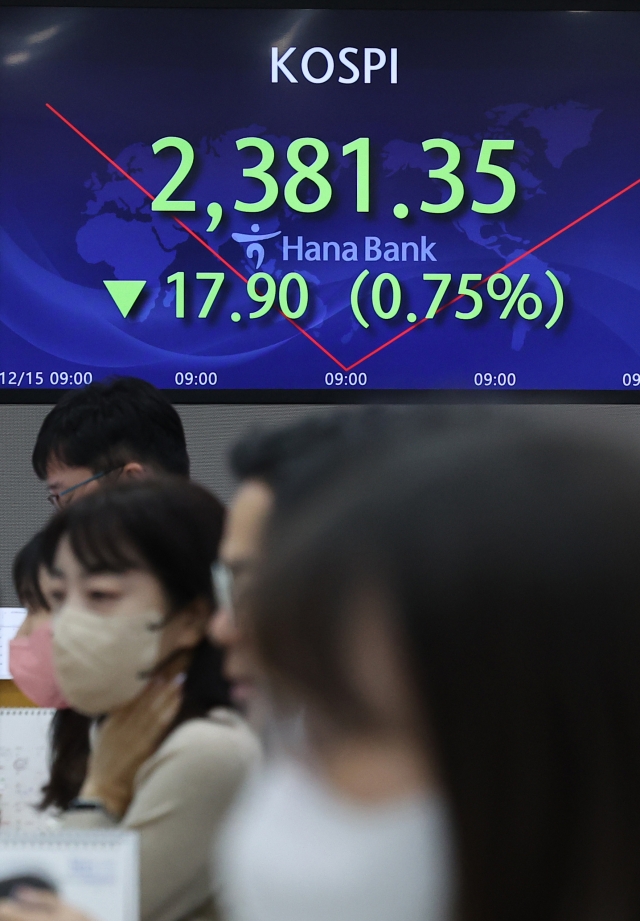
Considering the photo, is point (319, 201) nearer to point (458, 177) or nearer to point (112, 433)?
point (458, 177)

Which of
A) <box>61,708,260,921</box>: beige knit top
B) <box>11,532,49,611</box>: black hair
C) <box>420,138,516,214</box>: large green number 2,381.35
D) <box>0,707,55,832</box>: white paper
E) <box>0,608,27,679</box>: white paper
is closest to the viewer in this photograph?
<box>61,708,260,921</box>: beige knit top

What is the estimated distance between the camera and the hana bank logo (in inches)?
99.3

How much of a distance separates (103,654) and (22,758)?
0.92 m

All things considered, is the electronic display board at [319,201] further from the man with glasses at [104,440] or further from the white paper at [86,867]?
the white paper at [86,867]

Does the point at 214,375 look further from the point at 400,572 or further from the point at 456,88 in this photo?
the point at 400,572

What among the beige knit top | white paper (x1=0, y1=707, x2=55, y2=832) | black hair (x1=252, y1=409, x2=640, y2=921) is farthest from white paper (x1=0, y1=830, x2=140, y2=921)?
white paper (x1=0, y1=707, x2=55, y2=832)

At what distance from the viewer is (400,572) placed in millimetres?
354

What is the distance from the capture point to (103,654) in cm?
103

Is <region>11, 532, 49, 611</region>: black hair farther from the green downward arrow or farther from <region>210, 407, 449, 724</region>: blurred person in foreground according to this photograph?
the green downward arrow

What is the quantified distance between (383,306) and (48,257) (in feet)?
2.65

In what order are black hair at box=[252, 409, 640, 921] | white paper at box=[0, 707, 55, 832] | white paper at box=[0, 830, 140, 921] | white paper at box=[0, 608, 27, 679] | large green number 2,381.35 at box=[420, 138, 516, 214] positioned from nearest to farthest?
black hair at box=[252, 409, 640, 921]
white paper at box=[0, 830, 140, 921]
white paper at box=[0, 707, 55, 832]
white paper at box=[0, 608, 27, 679]
large green number 2,381.35 at box=[420, 138, 516, 214]

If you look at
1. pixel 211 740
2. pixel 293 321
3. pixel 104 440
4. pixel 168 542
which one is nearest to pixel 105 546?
pixel 168 542

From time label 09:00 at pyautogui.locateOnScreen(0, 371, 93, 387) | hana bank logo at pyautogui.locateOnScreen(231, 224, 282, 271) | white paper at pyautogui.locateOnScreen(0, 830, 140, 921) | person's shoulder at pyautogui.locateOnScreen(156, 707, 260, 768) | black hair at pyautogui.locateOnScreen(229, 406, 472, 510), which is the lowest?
white paper at pyautogui.locateOnScreen(0, 830, 140, 921)

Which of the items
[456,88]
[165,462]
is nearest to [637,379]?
[456,88]
